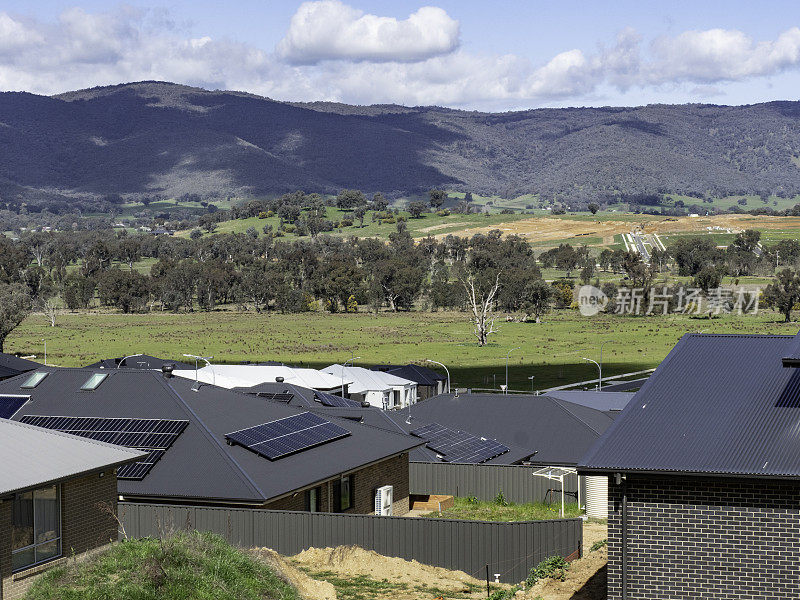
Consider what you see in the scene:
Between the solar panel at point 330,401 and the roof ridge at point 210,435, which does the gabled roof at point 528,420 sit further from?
the roof ridge at point 210,435

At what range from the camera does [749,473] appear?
56.1 feet

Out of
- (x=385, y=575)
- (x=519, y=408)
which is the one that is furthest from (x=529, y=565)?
(x=519, y=408)

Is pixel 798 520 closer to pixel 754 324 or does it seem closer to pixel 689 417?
pixel 689 417

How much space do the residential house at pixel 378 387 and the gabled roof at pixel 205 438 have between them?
103 ft

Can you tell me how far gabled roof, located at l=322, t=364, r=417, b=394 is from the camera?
6744cm

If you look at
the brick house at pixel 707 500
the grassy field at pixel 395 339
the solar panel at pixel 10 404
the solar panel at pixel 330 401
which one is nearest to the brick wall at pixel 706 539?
the brick house at pixel 707 500

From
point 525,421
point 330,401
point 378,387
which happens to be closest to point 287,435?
point 525,421

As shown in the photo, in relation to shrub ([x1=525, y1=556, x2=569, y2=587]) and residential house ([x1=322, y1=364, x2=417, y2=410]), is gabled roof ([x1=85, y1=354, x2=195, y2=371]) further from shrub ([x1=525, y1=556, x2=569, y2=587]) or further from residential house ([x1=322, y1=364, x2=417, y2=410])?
shrub ([x1=525, y1=556, x2=569, y2=587])

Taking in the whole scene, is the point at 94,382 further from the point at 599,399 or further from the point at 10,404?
the point at 599,399

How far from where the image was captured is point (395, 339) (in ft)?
397

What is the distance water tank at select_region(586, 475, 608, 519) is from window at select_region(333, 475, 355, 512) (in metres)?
8.42

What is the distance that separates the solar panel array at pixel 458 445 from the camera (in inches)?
1561

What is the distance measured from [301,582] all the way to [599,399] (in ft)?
116

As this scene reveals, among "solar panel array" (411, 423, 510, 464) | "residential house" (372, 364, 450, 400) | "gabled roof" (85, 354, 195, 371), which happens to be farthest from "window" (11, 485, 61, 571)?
"residential house" (372, 364, 450, 400)
